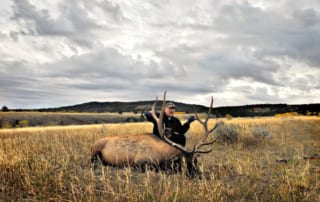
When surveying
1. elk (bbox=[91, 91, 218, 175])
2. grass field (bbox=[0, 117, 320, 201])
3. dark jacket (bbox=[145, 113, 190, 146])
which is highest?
dark jacket (bbox=[145, 113, 190, 146])

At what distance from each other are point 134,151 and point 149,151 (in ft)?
1.18

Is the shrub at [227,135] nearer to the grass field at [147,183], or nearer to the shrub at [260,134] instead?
the shrub at [260,134]

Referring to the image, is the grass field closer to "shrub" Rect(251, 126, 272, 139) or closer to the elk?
the elk

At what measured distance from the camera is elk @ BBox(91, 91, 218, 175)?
6.11 metres

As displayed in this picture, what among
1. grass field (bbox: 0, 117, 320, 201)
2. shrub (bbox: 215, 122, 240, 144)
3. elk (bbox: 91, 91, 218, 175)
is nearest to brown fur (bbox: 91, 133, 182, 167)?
elk (bbox: 91, 91, 218, 175)

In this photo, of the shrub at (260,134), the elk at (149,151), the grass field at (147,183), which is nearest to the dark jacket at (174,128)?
the elk at (149,151)

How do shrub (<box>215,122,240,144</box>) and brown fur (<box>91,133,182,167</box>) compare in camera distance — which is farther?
shrub (<box>215,122,240,144</box>)

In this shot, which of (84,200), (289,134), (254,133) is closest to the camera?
(84,200)

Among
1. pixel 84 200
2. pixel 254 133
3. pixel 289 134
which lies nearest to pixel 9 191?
pixel 84 200

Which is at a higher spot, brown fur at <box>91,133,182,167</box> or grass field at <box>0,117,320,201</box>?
brown fur at <box>91,133,182,167</box>

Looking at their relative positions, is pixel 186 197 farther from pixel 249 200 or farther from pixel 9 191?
pixel 9 191

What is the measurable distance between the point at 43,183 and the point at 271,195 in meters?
3.59

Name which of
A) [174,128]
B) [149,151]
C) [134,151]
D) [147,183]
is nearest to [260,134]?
[174,128]

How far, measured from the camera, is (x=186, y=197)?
434 centimetres
